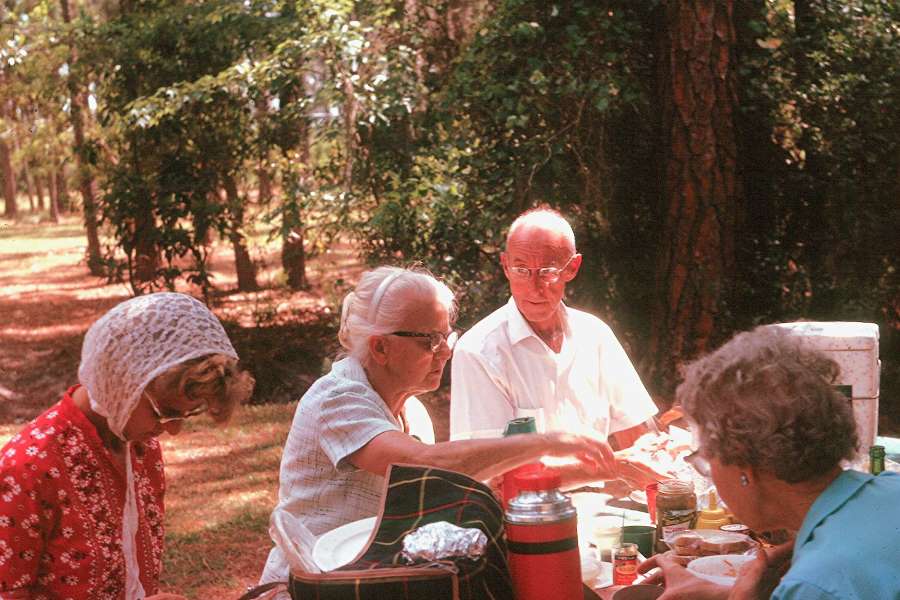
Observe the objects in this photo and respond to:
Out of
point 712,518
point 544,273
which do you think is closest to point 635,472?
point 712,518

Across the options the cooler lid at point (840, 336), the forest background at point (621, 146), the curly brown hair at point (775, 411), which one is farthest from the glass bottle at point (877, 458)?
the forest background at point (621, 146)

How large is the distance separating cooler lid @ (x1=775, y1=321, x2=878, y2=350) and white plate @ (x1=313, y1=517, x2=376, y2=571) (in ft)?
4.42

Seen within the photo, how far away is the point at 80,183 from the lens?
13039 mm

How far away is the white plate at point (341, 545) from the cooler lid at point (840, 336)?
135 centimetres

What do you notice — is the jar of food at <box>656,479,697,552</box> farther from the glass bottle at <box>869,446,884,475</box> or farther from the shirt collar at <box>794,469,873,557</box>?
the shirt collar at <box>794,469,873,557</box>

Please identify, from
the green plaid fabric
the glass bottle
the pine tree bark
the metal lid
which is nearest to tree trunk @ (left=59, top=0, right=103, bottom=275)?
the pine tree bark

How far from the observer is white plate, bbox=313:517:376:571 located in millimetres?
1901

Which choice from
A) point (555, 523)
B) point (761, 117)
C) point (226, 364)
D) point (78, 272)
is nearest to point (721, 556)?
point (555, 523)

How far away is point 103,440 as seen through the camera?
2.47 metres

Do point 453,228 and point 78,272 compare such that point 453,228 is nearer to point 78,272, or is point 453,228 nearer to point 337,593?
point 337,593

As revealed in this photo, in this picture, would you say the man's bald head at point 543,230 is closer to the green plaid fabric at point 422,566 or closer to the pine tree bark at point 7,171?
the green plaid fabric at point 422,566

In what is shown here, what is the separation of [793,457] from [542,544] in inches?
18.5

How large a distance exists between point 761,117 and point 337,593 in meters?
6.53

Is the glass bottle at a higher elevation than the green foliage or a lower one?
lower
